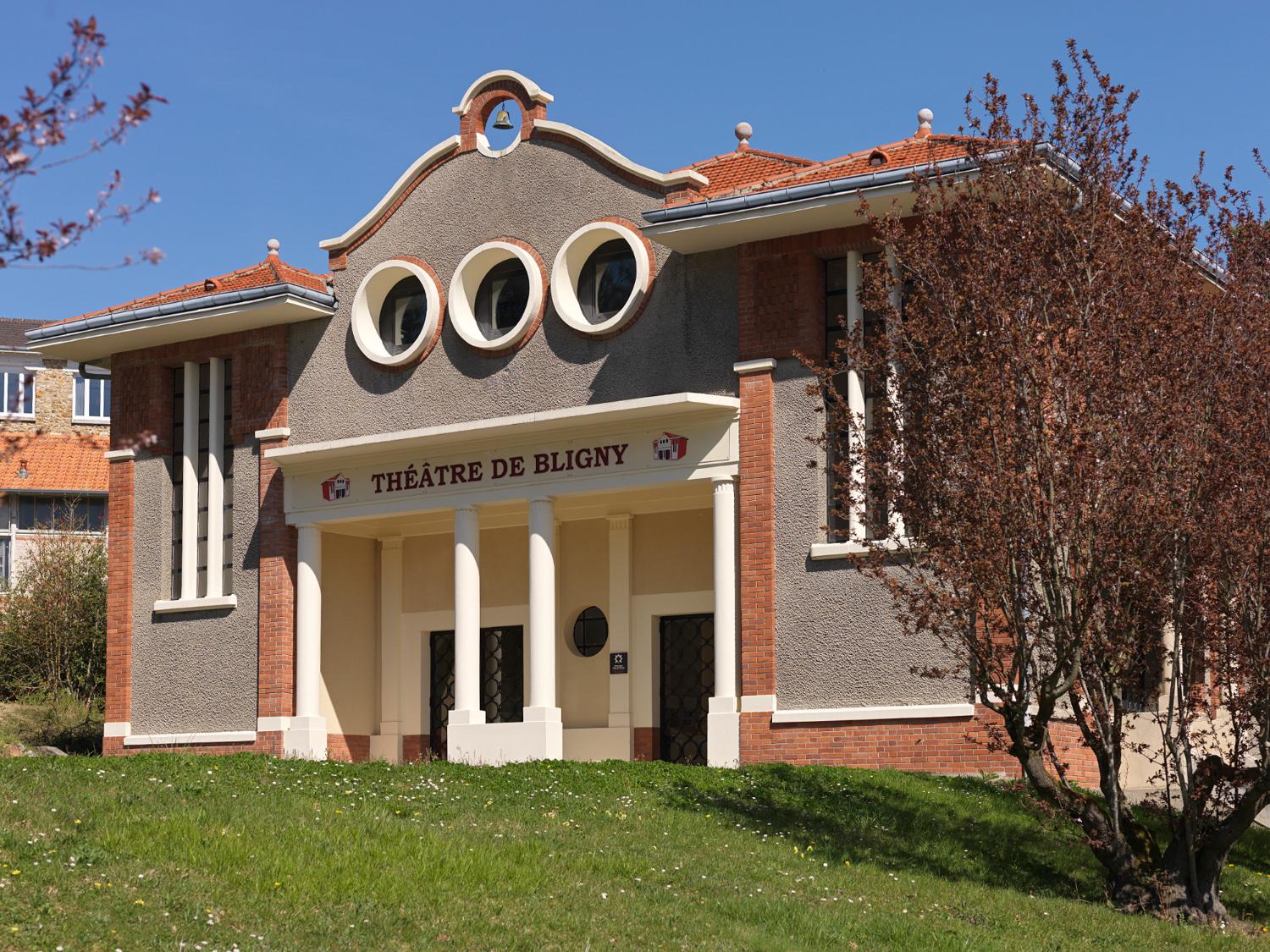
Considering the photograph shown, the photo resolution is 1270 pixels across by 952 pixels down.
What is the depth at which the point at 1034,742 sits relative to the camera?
47.7 ft

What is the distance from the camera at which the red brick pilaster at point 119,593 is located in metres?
25.8

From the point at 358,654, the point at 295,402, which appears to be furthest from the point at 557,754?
the point at 295,402

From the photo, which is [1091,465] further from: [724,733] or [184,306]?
[184,306]

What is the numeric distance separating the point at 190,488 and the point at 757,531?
32.1ft

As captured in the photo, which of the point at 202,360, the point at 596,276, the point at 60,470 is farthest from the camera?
the point at 60,470

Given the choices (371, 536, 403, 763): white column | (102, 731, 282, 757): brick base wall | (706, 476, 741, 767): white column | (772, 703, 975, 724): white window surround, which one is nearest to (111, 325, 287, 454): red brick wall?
(371, 536, 403, 763): white column

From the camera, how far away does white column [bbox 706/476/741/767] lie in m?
20.5

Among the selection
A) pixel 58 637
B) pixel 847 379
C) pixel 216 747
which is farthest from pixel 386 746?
pixel 58 637

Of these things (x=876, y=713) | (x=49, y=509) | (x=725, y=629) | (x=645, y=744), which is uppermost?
(x=49, y=509)

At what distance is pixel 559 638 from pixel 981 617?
1140 centimetres

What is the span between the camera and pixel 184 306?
24859 millimetres

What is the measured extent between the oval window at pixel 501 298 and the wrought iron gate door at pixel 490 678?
4.66m

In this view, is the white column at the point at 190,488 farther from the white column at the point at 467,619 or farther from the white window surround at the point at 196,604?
the white column at the point at 467,619

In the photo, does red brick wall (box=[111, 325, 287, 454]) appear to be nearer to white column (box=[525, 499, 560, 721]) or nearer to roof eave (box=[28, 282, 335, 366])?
roof eave (box=[28, 282, 335, 366])
